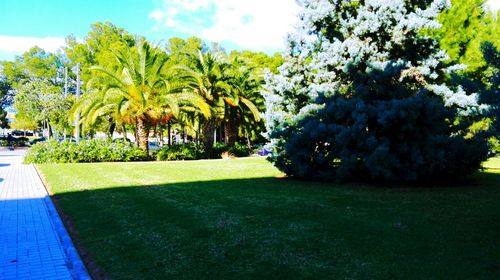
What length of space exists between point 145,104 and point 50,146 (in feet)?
17.5

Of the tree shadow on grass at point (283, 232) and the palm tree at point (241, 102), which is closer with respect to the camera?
the tree shadow on grass at point (283, 232)

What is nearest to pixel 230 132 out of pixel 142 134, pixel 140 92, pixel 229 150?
pixel 229 150

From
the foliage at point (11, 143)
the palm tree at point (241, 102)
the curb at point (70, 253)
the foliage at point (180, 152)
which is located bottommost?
the curb at point (70, 253)

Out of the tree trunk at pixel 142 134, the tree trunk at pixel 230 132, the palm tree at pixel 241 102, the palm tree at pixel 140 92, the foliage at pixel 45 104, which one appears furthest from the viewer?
the foliage at pixel 45 104

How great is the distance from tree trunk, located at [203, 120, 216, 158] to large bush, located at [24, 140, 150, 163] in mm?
4562

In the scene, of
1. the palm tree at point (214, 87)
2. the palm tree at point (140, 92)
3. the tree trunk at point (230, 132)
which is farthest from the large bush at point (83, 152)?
the tree trunk at point (230, 132)

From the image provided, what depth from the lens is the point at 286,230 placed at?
6.51 meters

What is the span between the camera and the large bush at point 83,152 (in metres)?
19.7

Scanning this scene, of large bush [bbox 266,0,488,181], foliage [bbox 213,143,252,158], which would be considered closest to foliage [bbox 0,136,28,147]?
foliage [bbox 213,143,252,158]

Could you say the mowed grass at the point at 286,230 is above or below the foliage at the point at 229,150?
below

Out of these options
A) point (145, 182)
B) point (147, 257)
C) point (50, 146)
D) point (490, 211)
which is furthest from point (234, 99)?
point (147, 257)

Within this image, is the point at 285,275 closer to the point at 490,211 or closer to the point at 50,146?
the point at 490,211

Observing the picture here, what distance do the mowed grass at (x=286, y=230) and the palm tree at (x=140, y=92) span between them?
9949 millimetres

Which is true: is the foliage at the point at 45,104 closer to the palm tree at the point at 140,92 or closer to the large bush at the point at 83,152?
the palm tree at the point at 140,92
